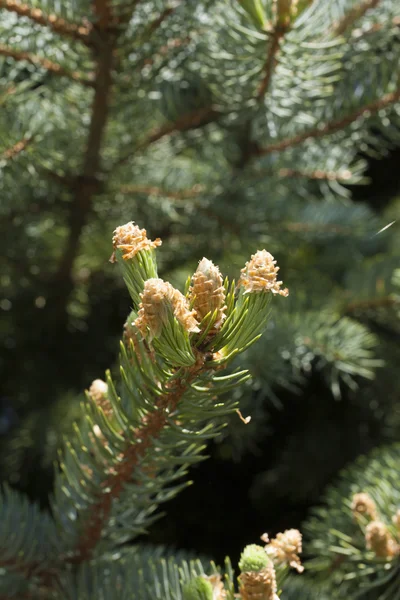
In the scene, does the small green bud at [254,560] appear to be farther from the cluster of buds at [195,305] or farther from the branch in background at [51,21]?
the branch in background at [51,21]

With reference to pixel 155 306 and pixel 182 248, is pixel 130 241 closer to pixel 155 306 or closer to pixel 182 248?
pixel 155 306

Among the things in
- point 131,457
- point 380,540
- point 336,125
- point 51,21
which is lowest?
point 380,540

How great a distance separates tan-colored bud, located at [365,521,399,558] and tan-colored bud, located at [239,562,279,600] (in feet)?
0.50

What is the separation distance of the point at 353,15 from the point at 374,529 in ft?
1.52

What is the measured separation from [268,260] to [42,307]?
1.64ft

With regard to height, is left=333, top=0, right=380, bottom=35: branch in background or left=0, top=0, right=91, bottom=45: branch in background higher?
left=0, top=0, right=91, bottom=45: branch in background

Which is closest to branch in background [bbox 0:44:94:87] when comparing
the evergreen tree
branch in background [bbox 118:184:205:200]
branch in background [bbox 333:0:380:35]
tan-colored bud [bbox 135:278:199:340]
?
the evergreen tree

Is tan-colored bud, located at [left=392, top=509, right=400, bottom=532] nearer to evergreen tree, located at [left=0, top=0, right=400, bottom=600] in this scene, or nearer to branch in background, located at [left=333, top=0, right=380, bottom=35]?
evergreen tree, located at [left=0, top=0, right=400, bottom=600]

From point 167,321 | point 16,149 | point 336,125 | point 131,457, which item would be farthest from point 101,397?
point 336,125

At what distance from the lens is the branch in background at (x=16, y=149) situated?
56 centimetres

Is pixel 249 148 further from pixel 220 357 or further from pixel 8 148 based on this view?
pixel 220 357

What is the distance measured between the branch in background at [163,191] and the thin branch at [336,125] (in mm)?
96

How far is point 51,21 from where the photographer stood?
540 mm

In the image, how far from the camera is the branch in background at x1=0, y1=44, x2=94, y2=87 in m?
0.57
